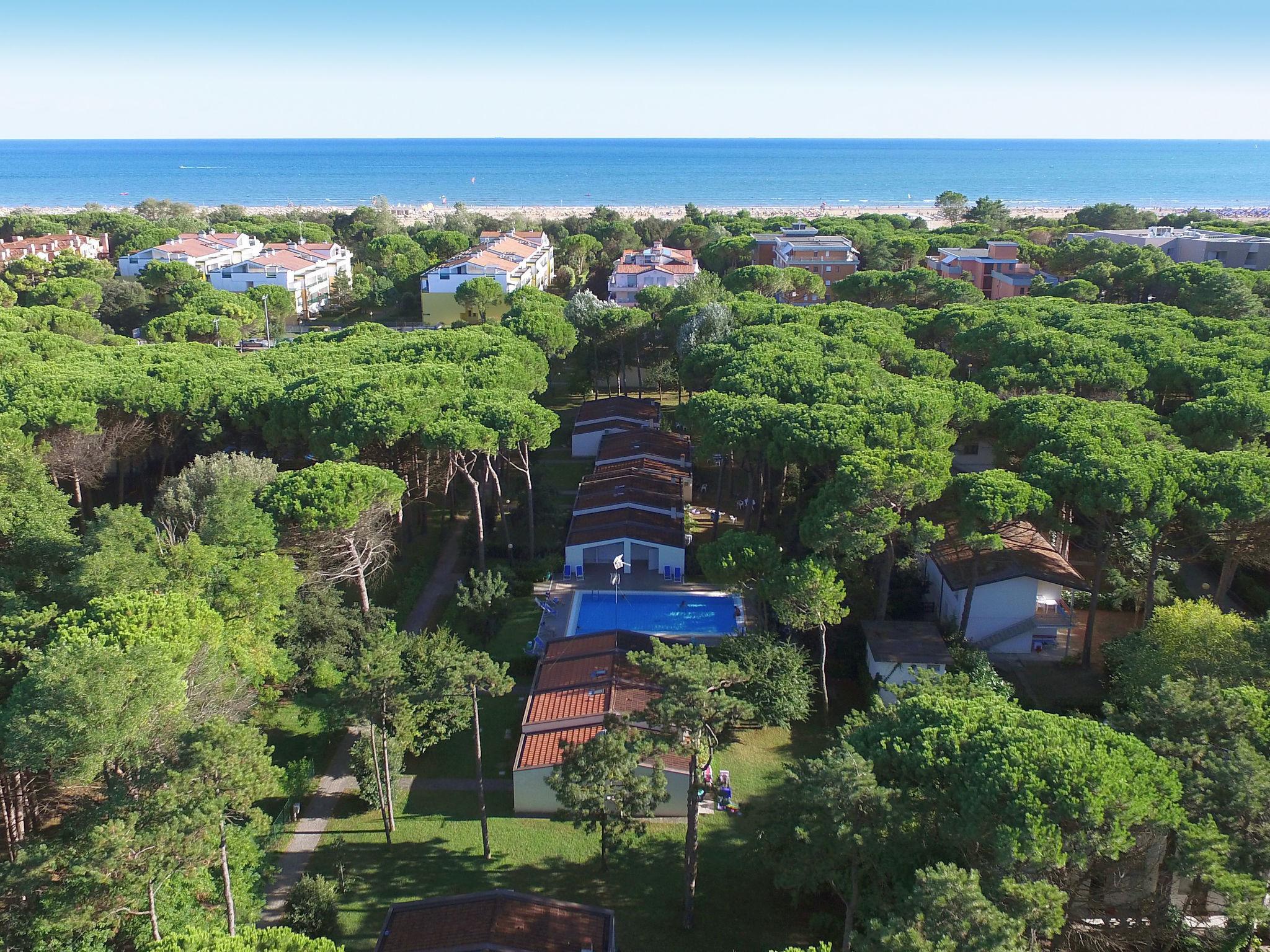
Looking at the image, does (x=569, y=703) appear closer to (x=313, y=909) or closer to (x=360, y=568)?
(x=313, y=909)

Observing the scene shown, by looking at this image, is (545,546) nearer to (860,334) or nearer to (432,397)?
(432,397)

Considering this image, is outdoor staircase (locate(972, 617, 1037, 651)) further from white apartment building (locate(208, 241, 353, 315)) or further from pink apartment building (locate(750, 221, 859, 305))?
white apartment building (locate(208, 241, 353, 315))

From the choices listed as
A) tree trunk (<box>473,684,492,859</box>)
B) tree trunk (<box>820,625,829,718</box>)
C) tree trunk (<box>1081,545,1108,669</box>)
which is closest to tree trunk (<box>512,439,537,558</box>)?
tree trunk (<box>820,625,829,718</box>)

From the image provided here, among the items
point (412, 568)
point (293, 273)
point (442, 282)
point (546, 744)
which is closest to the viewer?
point (546, 744)

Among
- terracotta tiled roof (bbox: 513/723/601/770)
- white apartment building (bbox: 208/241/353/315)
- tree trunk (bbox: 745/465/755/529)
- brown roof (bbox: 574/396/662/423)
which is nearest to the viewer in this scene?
terracotta tiled roof (bbox: 513/723/601/770)

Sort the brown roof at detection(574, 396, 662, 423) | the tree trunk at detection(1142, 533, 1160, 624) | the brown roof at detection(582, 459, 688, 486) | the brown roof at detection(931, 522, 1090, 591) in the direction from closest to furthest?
the tree trunk at detection(1142, 533, 1160, 624), the brown roof at detection(931, 522, 1090, 591), the brown roof at detection(582, 459, 688, 486), the brown roof at detection(574, 396, 662, 423)

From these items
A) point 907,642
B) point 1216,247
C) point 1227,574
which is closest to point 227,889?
point 907,642
